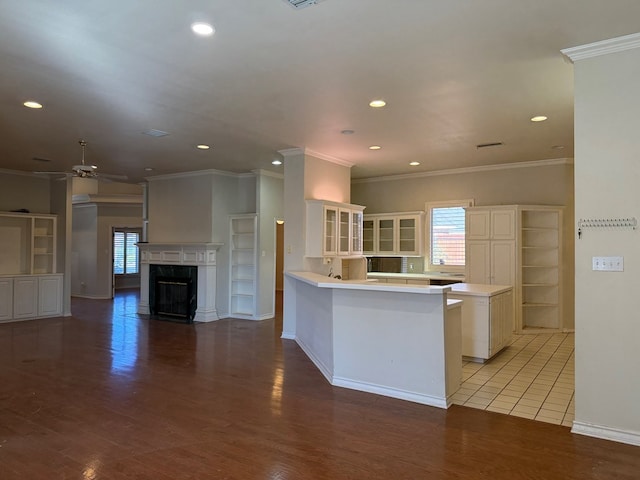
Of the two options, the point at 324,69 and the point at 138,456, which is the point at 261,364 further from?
the point at 324,69

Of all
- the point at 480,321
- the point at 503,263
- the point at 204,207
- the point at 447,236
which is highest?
the point at 204,207

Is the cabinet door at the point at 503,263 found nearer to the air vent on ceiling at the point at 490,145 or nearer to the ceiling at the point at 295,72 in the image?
the ceiling at the point at 295,72

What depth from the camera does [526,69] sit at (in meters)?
3.57

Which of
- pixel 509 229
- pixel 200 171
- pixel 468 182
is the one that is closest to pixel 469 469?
pixel 509 229

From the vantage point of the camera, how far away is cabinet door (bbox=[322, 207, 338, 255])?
636 cm

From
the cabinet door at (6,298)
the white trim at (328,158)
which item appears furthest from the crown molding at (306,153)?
the cabinet door at (6,298)

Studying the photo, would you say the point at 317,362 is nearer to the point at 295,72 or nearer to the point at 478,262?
the point at 295,72

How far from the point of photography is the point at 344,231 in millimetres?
6832

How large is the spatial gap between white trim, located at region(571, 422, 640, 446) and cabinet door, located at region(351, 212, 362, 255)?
420 cm

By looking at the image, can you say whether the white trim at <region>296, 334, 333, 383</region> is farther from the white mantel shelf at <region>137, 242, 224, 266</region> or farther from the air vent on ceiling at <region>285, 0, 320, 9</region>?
the air vent on ceiling at <region>285, 0, 320, 9</region>

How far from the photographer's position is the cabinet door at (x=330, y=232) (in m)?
6.36

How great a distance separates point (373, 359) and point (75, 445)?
2389mm

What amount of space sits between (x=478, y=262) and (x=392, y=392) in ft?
12.8

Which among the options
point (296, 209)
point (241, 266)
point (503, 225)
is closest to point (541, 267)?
point (503, 225)
